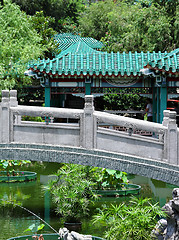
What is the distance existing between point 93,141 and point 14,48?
928 centimetres

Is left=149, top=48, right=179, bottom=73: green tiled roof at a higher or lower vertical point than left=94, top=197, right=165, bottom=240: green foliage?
higher

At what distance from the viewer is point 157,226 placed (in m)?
8.91

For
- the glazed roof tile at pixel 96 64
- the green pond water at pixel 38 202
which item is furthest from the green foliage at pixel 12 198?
the glazed roof tile at pixel 96 64

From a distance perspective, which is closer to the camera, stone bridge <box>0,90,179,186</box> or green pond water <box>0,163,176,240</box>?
stone bridge <box>0,90,179,186</box>

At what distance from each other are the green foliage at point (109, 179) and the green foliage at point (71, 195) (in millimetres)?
1981

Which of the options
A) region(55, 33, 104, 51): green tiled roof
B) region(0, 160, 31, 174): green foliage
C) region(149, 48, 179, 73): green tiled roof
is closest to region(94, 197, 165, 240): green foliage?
region(149, 48, 179, 73): green tiled roof

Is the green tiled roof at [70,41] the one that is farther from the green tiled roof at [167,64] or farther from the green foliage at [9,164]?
the green tiled roof at [167,64]

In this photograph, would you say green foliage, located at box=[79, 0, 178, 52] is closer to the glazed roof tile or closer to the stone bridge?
the glazed roof tile

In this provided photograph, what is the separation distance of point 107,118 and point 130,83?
314 inches

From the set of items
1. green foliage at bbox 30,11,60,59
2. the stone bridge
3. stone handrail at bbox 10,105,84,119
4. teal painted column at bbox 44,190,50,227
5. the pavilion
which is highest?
green foliage at bbox 30,11,60,59

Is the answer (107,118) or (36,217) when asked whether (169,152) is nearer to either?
(107,118)

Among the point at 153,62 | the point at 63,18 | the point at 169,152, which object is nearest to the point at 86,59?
the point at 153,62

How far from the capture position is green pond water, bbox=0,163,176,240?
11.3 m

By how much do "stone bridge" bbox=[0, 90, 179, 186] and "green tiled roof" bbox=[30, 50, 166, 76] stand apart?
22.5 feet
